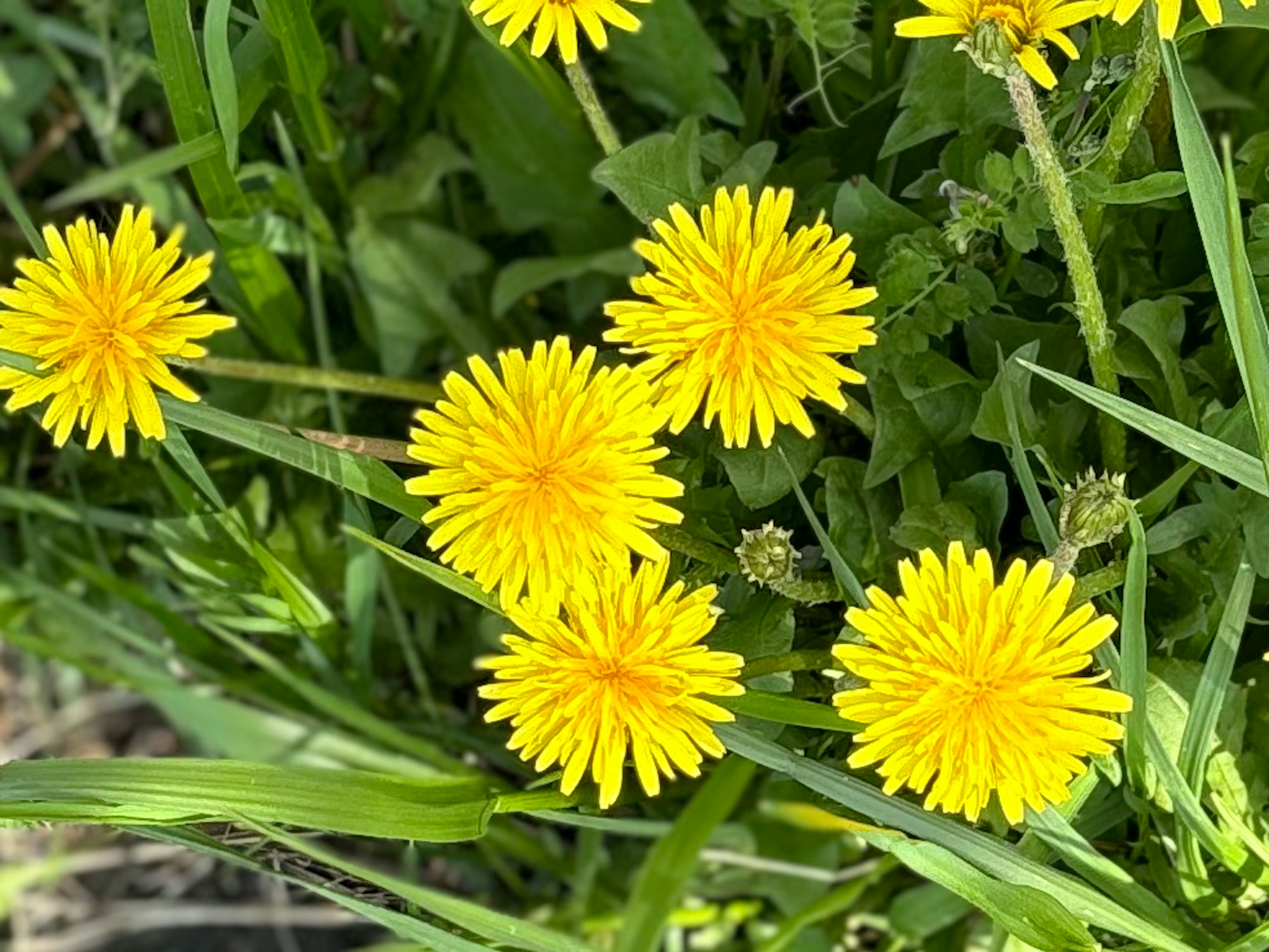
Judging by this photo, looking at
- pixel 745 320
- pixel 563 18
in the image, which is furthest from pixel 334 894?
pixel 563 18

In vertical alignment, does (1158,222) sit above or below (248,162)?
below

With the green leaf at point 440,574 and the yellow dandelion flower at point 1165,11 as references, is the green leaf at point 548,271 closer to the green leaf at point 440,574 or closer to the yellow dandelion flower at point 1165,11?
the green leaf at point 440,574

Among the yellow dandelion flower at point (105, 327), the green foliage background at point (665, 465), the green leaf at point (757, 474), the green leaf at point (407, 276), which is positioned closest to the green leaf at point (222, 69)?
the green foliage background at point (665, 465)

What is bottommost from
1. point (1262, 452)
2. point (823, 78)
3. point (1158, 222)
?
point (1262, 452)

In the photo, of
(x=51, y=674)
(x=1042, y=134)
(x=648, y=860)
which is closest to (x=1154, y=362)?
(x=1042, y=134)

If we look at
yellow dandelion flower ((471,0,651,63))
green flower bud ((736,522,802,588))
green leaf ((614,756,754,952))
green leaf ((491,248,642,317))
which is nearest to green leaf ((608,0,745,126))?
green leaf ((491,248,642,317))

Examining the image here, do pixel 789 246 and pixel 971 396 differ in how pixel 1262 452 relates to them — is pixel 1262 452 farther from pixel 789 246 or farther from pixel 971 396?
pixel 789 246

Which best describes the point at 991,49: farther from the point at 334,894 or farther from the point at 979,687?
the point at 334,894
